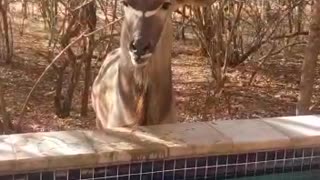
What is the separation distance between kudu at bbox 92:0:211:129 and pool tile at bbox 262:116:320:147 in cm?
60

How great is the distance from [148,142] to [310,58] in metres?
2.08

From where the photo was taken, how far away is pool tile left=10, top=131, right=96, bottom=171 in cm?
280

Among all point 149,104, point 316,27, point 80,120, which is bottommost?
point 80,120

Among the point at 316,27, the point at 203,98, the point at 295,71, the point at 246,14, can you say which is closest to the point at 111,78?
the point at 316,27

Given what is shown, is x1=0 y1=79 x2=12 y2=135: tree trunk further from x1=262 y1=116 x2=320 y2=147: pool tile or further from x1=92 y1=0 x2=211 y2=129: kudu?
x1=262 y1=116 x2=320 y2=147: pool tile

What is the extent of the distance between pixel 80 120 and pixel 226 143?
10.5 feet

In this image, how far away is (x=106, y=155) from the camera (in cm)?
293

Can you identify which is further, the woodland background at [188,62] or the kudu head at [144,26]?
the woodland background at [188,62]

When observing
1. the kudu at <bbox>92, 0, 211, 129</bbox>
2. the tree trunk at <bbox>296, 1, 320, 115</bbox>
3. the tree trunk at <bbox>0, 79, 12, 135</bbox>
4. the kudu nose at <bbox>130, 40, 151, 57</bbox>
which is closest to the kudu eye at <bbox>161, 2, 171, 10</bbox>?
the kudu at <bbox>92, 0, 211, 129</bbox>

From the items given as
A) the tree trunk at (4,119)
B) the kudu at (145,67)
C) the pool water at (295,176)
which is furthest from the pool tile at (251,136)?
the tree trunk at (4,119)

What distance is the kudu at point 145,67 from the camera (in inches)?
124

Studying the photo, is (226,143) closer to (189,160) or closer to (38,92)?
(189,160)

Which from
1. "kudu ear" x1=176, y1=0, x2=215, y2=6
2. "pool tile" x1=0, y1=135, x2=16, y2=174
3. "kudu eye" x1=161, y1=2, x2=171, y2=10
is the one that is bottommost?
"pool tile" x1=0, y1=135, x2=16, y2=174

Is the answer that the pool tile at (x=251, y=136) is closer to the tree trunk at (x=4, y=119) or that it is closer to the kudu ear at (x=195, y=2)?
the kudu ear at (x=195, y=2)
